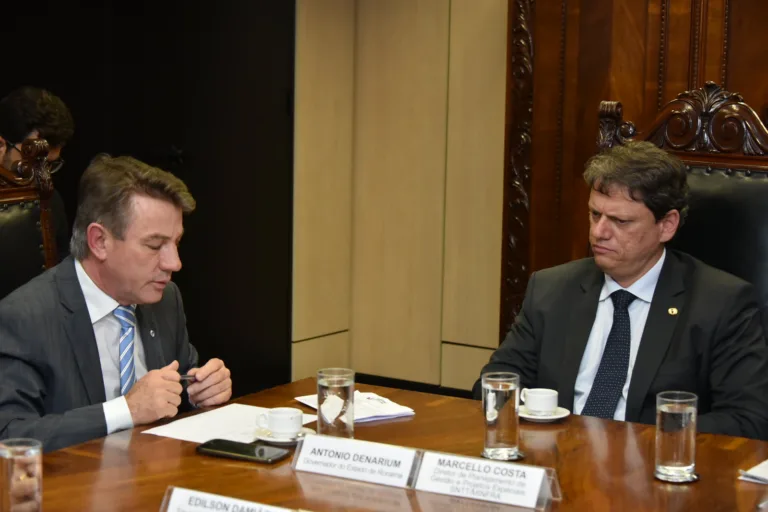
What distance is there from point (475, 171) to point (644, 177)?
255 centimetres

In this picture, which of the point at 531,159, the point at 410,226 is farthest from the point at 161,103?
the point at 531,159

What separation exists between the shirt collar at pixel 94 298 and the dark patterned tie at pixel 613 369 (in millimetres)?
1247

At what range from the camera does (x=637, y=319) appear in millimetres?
3002

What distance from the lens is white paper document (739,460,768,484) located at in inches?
76.9

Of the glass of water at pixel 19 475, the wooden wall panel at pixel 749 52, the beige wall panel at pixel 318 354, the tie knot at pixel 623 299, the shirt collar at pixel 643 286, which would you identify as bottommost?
the beige wall panel at pixel 318 354

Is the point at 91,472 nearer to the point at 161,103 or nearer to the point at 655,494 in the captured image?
the point at 655,494

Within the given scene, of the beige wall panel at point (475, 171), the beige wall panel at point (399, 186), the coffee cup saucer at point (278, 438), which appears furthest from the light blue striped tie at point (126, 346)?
the beige wall panel at point (399, 186)

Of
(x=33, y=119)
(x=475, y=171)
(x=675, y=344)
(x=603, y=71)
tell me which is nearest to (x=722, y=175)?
(x=675, y=344)

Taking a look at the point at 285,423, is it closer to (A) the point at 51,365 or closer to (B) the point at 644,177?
(A) the point at 51,365

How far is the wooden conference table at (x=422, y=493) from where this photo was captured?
1823 mm

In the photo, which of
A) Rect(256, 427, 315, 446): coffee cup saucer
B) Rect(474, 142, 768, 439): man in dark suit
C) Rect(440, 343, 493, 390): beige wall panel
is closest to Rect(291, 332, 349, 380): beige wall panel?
Rect(440, 343, 493, 390): beige wall panel

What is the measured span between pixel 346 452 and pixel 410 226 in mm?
3910

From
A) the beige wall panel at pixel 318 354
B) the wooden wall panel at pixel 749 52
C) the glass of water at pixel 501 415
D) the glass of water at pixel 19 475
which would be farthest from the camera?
the beige wall panel at pixel 318 354

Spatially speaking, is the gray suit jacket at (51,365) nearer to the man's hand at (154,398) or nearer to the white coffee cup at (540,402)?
the man's hand at (154,398)
